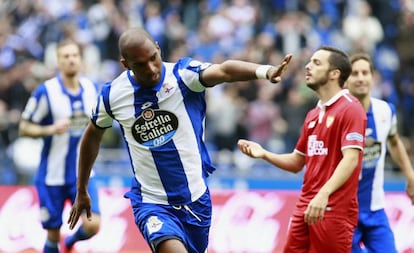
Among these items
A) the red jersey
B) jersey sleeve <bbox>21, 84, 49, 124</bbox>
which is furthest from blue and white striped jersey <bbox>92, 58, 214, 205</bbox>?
jersey sleeve <bbox>21, 84, 49, 124</bbox>

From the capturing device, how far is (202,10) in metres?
21.7

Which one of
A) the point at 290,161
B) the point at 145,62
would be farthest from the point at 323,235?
the point at 145,62

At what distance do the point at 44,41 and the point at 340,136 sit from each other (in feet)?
38.0

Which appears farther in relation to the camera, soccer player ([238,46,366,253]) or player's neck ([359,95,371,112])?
player's neck ([359,95,371,112])

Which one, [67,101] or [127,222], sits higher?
[67,101]

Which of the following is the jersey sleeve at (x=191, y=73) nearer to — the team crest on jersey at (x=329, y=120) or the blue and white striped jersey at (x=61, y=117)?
the team crest on jersey at (x=329, y=120)

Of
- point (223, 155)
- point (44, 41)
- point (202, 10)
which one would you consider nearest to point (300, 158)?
point (223, 155)

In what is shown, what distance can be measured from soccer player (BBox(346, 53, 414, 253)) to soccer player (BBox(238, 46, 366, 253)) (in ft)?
3.09

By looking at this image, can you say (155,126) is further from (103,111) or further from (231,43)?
(231,43)

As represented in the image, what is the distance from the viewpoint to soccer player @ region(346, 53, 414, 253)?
10.2m

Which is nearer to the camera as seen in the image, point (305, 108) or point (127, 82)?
point (127, 82)

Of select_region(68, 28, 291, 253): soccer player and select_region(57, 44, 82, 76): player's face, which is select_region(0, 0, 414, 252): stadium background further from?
select_region(68, 28, 291, 253): soccer player

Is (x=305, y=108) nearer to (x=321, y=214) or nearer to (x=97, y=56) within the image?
(x=97, y=56)

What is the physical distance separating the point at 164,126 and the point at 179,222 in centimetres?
77
